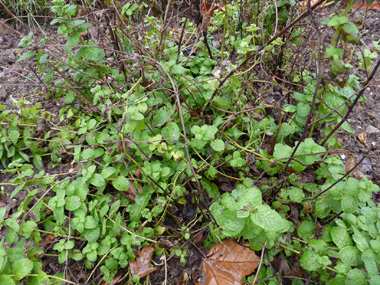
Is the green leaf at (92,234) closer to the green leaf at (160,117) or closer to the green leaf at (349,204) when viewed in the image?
the green leaf at (160,117)

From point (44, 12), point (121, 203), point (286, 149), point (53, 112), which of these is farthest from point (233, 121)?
point (44, 12)

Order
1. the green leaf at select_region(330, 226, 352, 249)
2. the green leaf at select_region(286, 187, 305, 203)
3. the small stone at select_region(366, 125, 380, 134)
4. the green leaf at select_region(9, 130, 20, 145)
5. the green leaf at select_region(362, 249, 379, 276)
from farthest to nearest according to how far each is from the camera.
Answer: the small stone at select_region(366, 125, 380, 134), the green leaf at select_region(9, 130, 20, 145), the green leaf at select_region(286, 187, 305, 203), the green leaf at select_region(330, 226, 352, 249), the green leaf at select_region(362, 249, 379, 276)

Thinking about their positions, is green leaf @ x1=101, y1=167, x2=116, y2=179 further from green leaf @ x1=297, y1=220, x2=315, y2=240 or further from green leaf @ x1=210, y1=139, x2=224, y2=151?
green leaf @ x1=297, y1=220, x2=315, y2=240

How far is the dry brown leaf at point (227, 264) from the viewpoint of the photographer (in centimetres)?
161

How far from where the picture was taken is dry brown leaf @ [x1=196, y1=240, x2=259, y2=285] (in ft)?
5.27

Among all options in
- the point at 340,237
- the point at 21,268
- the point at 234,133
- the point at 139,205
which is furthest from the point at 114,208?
the point at 340,237

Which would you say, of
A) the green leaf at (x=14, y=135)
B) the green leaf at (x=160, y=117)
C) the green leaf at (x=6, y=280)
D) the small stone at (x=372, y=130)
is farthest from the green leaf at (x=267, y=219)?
the green leaf at (x=14, y=135)

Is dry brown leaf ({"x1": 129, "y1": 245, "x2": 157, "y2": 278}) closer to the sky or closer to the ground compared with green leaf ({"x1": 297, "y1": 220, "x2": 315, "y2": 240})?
closer to the ground

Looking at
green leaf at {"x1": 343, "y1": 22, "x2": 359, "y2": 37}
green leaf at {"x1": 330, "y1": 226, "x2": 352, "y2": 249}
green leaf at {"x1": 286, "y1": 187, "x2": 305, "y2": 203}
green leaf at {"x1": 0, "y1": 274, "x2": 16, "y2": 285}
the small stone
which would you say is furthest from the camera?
the small stone

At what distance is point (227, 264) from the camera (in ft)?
5.40

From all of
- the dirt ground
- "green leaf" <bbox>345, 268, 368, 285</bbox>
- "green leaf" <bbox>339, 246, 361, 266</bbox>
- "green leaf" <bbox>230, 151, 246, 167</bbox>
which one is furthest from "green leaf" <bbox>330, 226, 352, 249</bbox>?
"green leaf" <bbox>230, 151, 246, 167</bbox>

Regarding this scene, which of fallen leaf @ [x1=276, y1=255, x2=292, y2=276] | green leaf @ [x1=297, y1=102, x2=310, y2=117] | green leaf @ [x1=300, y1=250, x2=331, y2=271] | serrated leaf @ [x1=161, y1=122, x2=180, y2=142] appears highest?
green leaf @ [x1=297, y1=102, x2=310, y2=117]

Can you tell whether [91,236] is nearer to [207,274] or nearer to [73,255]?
[73,255]

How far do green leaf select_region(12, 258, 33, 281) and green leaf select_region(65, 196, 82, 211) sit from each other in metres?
0.33
